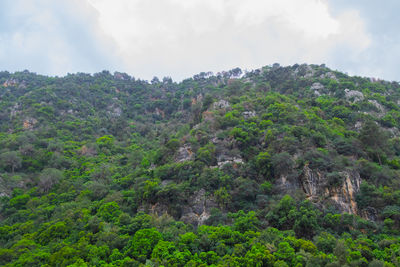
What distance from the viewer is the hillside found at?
25812mm

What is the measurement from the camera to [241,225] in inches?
1145

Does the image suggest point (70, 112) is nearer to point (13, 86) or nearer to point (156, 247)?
point (13, 86)

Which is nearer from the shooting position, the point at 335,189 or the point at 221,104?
the point at 335,189

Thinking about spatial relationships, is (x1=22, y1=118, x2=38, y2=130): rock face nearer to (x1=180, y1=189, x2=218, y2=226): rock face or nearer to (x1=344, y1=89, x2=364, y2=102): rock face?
(x1=180, y1=189, x2=218, y2=226): rock face

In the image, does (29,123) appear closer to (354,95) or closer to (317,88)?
(317,88)

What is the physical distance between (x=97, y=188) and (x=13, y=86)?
206ft

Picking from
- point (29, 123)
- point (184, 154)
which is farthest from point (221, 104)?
point (29, 123)

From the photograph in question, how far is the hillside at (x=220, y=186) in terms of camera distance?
25.8 metres

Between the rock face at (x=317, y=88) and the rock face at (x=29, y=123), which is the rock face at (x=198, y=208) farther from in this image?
the rock face at (x=29, y=123)

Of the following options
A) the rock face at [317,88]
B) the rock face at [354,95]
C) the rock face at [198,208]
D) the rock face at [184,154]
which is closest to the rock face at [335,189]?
the rock face at [198,208]

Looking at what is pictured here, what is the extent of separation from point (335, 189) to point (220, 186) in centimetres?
1195

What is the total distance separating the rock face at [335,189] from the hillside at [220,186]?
0.13 metres

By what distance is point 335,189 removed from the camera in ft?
107

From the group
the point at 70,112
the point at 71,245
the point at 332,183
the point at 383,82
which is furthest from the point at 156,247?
the point at 383,82
